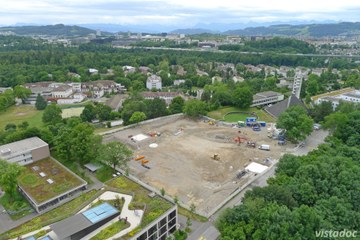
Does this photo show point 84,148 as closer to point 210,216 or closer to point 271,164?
point 210,216

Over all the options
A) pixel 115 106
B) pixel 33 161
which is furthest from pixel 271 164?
pixel 115 106

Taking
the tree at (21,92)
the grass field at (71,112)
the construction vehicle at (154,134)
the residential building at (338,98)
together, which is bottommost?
the grass field at (71,112)

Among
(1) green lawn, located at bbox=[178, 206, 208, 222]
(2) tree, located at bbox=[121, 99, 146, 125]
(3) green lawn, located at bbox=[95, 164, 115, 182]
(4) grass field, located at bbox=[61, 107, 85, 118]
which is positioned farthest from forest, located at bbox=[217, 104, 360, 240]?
(4) grass field, located at bbox=[61, 107, 85, 118]

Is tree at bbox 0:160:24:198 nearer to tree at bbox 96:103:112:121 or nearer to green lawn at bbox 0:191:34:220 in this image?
green lawn at bbox 0:191:34:220

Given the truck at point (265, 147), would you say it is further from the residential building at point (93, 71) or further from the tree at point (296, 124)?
the residential building at point (93, 71)

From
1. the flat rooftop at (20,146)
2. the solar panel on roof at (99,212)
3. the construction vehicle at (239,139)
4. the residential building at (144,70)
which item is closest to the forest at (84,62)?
the residential building at (144,70)
